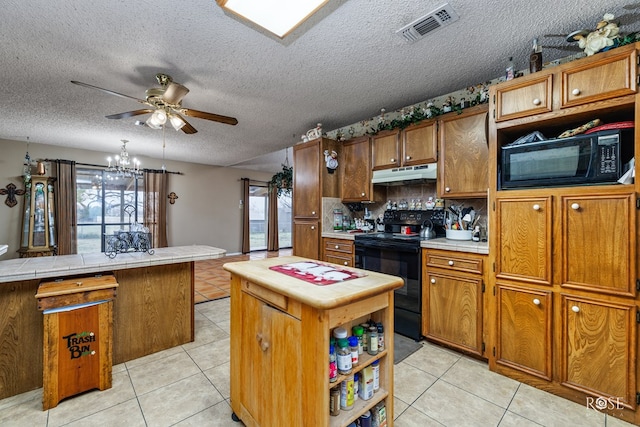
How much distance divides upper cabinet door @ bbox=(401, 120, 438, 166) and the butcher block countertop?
183cm

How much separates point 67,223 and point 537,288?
275 inches

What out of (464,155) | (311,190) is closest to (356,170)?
(311,190)

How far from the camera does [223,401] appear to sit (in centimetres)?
179

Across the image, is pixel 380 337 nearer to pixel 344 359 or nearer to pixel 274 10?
pixel 344 359

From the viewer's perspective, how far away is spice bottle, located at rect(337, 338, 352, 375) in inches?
46.6

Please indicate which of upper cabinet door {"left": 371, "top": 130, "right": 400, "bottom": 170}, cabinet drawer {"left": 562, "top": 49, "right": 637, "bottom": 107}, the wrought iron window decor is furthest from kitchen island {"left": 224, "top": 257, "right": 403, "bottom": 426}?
upper cabinet door {"left": 371, "top": 130, "right": 400, "bottom": 170}

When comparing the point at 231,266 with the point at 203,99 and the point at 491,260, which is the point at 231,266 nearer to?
the point at 491,260

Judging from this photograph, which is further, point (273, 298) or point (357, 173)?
point (357, 173)

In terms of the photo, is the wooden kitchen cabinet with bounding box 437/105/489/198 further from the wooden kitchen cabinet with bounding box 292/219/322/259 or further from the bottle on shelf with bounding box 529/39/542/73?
the wooden kitchen cabinet with bounding box 292/219/322/259

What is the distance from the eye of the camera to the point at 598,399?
5.57ft

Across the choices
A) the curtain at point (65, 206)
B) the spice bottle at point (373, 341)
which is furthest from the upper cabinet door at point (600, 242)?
the curtain at point (65, 206)

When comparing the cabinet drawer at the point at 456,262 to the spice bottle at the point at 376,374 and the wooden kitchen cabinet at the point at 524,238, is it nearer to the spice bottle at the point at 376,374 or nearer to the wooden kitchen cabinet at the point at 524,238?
the wooden kitchen cabinet at the point at 524,238

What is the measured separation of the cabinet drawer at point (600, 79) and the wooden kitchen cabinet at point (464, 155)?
63 cm

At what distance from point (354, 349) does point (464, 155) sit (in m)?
2.14
